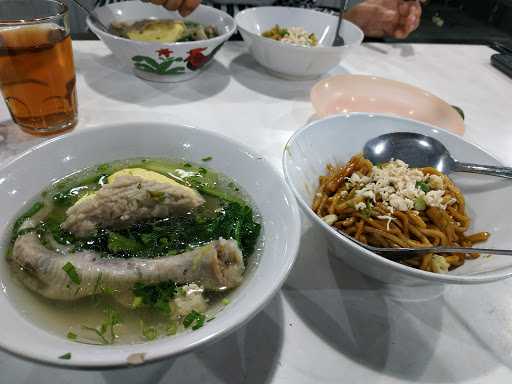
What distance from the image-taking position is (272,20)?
2326 millimetres

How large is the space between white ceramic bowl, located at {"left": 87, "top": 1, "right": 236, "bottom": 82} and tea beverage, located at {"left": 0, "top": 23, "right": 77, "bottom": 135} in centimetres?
32

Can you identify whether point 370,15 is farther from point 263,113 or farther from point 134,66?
point 134,66

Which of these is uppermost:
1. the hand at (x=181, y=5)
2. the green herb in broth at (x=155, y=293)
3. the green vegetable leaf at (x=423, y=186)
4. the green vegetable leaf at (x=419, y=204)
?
the hand at (x=181, y=5)

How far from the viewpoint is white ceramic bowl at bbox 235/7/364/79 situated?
181 centimetres

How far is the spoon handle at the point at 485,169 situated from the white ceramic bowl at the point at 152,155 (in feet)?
2.24

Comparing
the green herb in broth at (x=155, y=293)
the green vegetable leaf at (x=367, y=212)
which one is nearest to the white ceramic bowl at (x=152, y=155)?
the green herb in broth at (x=155, y=293)

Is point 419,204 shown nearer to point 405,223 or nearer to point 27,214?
point 405,223

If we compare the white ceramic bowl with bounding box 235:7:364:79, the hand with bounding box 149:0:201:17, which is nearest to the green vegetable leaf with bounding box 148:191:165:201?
the white ceramic bowl with bounding box 235:7:364:79

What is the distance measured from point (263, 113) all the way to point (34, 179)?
1.08 metres

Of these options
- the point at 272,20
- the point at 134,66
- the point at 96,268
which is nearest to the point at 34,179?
the point at 96,268

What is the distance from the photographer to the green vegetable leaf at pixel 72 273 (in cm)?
82

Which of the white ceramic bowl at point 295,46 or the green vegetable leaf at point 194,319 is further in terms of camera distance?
the white ceramic bowl at point 295,46

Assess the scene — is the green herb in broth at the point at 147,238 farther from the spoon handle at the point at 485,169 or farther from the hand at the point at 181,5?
the hand at the point at 181,5

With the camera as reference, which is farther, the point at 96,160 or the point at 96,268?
the point at 96,160
